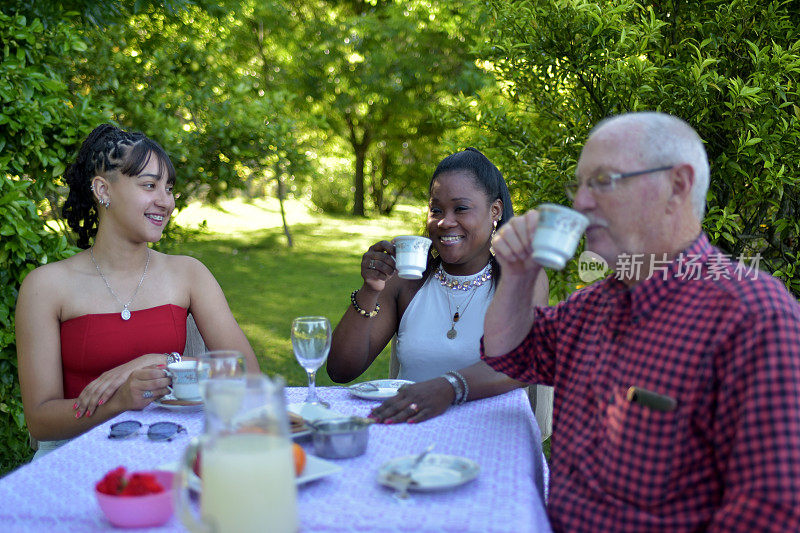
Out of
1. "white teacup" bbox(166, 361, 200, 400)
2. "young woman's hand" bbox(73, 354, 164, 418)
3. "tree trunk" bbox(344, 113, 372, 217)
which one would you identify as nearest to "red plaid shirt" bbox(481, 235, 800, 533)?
"white teacup" bbox(166, 361, 200, 400)

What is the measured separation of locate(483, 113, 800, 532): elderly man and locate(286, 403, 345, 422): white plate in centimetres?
64

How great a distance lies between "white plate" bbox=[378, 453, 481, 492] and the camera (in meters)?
1.50

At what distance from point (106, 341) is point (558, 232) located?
194cm

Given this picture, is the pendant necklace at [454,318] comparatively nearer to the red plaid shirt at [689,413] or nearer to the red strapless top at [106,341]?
the red plaid shirt at [689,413]

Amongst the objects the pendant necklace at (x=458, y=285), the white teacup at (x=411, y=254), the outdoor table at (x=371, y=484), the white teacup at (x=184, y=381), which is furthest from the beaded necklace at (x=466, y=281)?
the white teacup at (x=184, y=381)

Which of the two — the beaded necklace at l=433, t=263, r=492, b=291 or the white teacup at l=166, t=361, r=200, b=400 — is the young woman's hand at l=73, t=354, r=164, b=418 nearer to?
the white teacup at l=166, t=361, r=200, b=400

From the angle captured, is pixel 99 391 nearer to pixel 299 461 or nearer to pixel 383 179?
pixel 299 461

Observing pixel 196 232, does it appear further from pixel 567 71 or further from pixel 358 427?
pixel 358 427

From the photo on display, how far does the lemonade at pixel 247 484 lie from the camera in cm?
122

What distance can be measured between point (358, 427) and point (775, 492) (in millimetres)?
936

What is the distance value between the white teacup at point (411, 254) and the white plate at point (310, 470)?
88 cm

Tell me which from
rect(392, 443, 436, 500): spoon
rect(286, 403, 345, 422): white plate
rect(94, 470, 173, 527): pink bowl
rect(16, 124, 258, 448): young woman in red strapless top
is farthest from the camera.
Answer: rect(16, 124, 258, 448): young woman in red strapless top

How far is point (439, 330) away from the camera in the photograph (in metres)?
2.94

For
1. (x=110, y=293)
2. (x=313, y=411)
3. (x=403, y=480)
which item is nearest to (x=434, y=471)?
(x=403, y=480)
